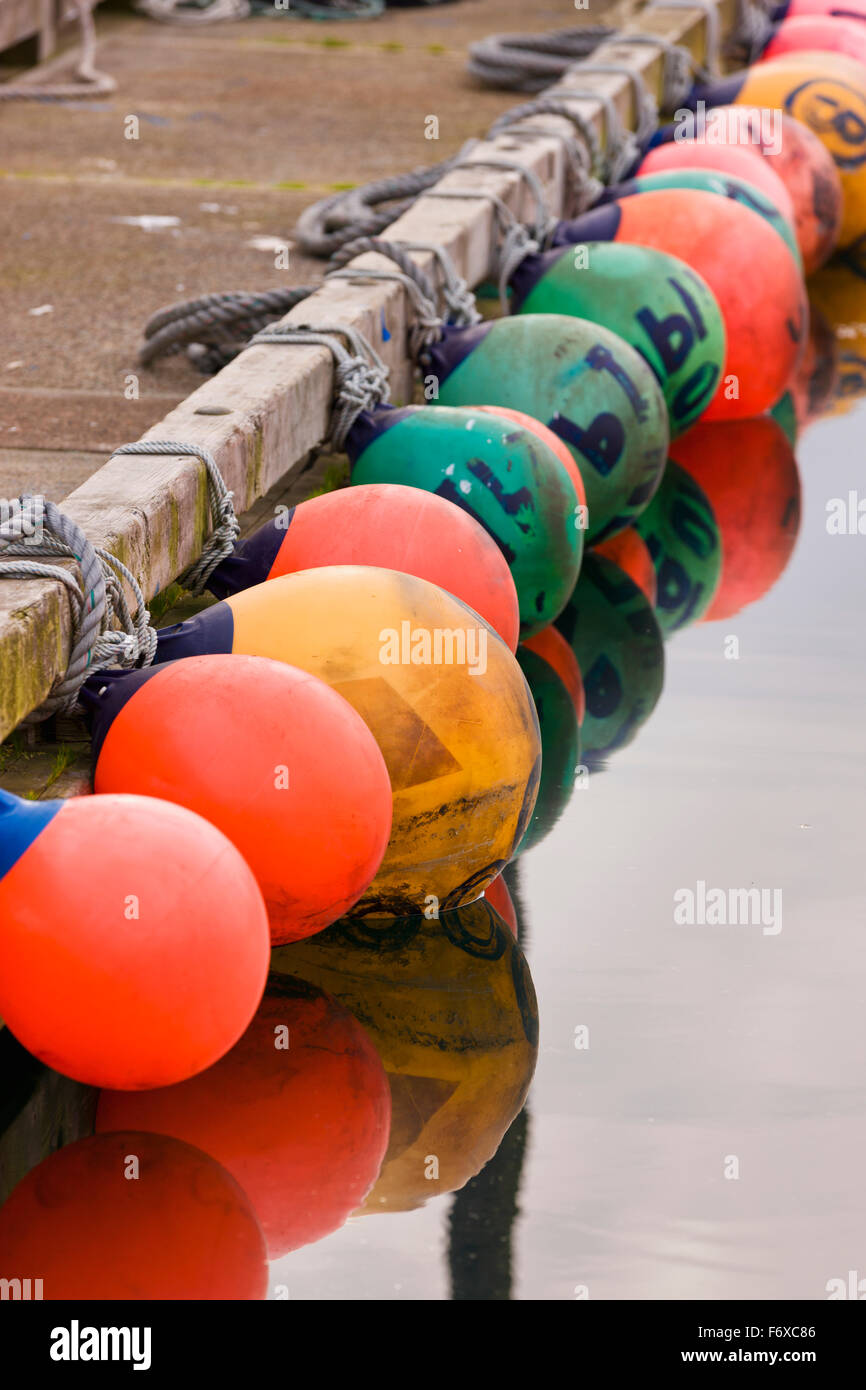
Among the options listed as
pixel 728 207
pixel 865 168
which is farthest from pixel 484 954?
pixel 865 168

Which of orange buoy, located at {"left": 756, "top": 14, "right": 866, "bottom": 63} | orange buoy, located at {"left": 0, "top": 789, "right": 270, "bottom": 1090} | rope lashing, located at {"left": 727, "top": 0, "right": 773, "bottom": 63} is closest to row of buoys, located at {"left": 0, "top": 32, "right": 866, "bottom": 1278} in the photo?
orange buoy, located at {"left": 0, "top": 789, "right": 270, "bottom": 1090}

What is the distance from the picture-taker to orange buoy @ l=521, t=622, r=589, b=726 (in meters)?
5.25

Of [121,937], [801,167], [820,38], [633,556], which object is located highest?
[820,38]

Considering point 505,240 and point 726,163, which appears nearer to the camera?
point 505,240

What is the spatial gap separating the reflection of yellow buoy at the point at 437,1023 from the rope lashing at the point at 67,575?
67cm

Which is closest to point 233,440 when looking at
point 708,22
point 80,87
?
point 80,87

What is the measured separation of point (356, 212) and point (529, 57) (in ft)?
12.1

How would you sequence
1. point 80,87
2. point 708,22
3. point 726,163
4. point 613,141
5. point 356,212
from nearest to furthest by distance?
point 356,212 < point 726,163 < point 613,141 < point 80,87 < point 708,22

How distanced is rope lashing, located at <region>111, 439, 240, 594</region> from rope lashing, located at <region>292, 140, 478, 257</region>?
2939 millimetres

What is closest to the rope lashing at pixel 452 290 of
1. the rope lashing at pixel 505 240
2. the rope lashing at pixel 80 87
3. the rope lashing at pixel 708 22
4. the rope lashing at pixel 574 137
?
the rope lashing at pixel 505 240

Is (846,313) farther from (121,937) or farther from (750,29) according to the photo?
(121,937)

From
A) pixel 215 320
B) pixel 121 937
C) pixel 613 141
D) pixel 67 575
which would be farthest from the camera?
pixel 613 141

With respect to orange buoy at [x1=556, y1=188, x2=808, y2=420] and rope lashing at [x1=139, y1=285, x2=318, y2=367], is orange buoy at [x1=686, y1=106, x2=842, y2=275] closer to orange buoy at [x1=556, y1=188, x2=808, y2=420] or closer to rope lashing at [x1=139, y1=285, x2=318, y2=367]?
orange buoy at [x1=556, y1=188, x2=808, y2=420]

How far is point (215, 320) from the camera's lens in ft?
19.9
